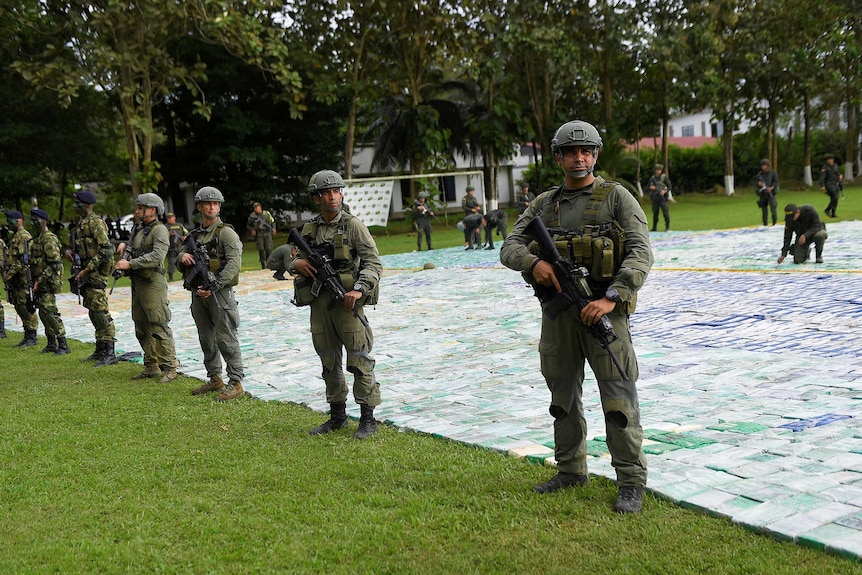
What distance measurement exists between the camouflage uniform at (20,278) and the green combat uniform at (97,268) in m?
2.07

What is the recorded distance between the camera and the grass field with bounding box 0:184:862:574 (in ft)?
13.5

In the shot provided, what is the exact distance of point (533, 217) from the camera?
15.9ft

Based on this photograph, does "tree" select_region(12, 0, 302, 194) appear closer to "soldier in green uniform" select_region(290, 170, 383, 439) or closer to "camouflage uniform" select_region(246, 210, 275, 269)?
"camouflage uniform" select_region(246, 210, 275, 269)

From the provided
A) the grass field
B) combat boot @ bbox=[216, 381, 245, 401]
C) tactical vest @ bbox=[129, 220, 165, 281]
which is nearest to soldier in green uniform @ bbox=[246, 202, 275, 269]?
tactical vest @ bbox=[129, 220, 165, 281]

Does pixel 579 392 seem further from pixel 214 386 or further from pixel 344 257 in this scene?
pixel 214 386

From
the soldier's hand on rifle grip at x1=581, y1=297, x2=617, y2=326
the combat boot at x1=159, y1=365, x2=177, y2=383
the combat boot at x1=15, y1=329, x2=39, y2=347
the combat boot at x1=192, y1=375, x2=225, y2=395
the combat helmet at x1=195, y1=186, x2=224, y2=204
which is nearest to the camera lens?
the soldier's hand on rifle grip at x1=581, y1=297, x2=617, y2=326

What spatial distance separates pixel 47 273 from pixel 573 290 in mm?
9639

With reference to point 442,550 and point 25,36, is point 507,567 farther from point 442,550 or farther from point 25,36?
point 25,36

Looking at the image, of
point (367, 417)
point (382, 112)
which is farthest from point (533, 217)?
point (382, 112)

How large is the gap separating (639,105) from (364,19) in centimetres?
1841

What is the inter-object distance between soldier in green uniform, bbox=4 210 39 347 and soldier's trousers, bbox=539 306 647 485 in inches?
391

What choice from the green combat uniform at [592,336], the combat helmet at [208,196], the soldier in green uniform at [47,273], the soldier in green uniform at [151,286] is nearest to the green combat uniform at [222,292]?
the combat helmet at [208,196]

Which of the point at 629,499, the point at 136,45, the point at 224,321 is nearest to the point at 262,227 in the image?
the point at 136,45

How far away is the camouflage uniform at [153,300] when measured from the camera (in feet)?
30.8
